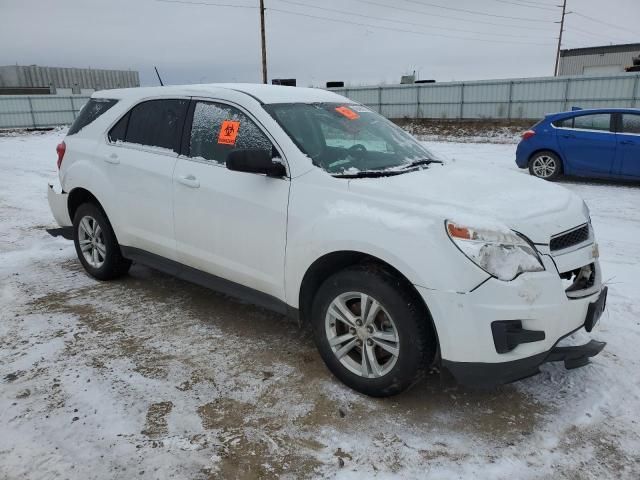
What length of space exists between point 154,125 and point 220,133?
2.84 ft

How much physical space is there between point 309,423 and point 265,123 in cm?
198

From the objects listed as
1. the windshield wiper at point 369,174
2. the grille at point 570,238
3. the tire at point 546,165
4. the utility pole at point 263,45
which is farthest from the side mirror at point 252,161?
the utility pole at point 263,45

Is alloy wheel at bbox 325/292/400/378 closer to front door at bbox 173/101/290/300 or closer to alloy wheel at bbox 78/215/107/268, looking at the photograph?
front door at bbox 173/101/290/300

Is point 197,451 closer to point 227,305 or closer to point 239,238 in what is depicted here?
point 239,238

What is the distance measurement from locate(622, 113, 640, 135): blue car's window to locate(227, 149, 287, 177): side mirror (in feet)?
29.0

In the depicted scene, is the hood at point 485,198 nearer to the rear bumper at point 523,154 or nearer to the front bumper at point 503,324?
the front bumper at point 503,324

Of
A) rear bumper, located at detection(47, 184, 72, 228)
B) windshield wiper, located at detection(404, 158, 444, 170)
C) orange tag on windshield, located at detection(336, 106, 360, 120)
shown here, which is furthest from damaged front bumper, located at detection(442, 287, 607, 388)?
rear bumper, located at detection(47, 184, 72, 228)

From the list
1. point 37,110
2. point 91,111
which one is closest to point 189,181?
point 91,111

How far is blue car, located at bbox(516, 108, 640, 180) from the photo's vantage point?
945cm

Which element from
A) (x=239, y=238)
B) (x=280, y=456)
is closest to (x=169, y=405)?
(x=280, y=456)

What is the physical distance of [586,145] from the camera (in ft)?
32.4

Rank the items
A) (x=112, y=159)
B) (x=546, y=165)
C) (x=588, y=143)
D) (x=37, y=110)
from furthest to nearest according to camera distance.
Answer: (x=37, y=110) → (x=546, y=165) → (x=588, y=143) → (x=112, y=159)

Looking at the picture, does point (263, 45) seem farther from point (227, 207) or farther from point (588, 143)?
point (227, 207)

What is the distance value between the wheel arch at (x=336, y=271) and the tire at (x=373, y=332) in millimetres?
19
